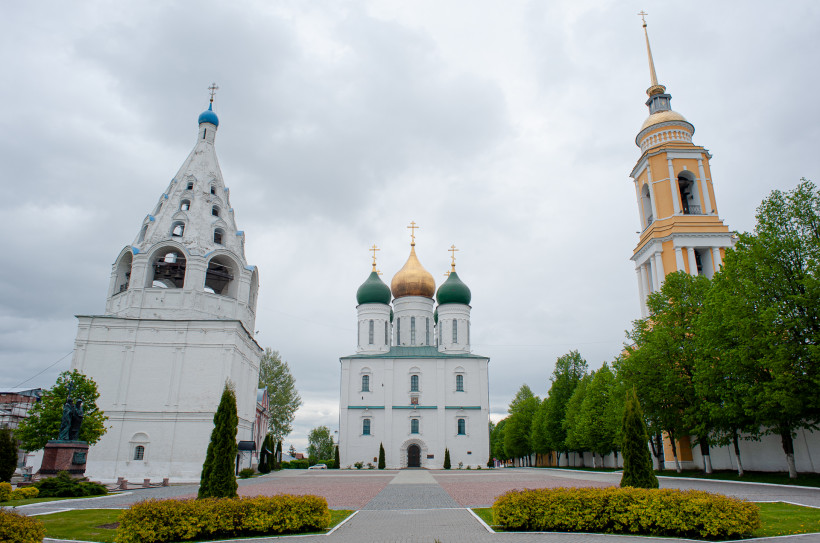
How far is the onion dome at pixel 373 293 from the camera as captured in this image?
5466cm

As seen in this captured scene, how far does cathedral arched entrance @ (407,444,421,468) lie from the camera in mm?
48300

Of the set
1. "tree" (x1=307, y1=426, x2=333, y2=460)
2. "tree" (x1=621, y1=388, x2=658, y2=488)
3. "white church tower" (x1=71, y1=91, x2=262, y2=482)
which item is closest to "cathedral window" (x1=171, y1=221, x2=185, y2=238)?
"white church tower" (x1=71, y1=91, x2=262, y2=482)

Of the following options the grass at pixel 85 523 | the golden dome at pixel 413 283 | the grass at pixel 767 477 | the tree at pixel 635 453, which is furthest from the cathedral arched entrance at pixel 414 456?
the tree at pixel 635 453

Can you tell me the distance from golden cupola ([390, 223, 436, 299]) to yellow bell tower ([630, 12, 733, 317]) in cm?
2460

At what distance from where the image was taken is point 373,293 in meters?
54.6

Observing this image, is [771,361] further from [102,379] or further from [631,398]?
[102,379]

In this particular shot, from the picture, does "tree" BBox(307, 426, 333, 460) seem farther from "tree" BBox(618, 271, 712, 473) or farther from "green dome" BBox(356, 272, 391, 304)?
"tree" BBox(618, 271, 712, 473)

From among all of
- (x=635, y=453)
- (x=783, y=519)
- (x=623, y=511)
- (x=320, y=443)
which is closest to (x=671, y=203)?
(x=635, y=453)

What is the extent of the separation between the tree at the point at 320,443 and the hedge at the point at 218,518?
7346 centimetres

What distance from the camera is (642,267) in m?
35.3

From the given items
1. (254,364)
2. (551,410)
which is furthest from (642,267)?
(254,364)

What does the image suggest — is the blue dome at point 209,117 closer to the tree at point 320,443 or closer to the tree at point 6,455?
the tree at point 6,455

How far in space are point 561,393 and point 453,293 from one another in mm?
14116

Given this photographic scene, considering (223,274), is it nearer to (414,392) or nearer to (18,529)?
(414,392)
